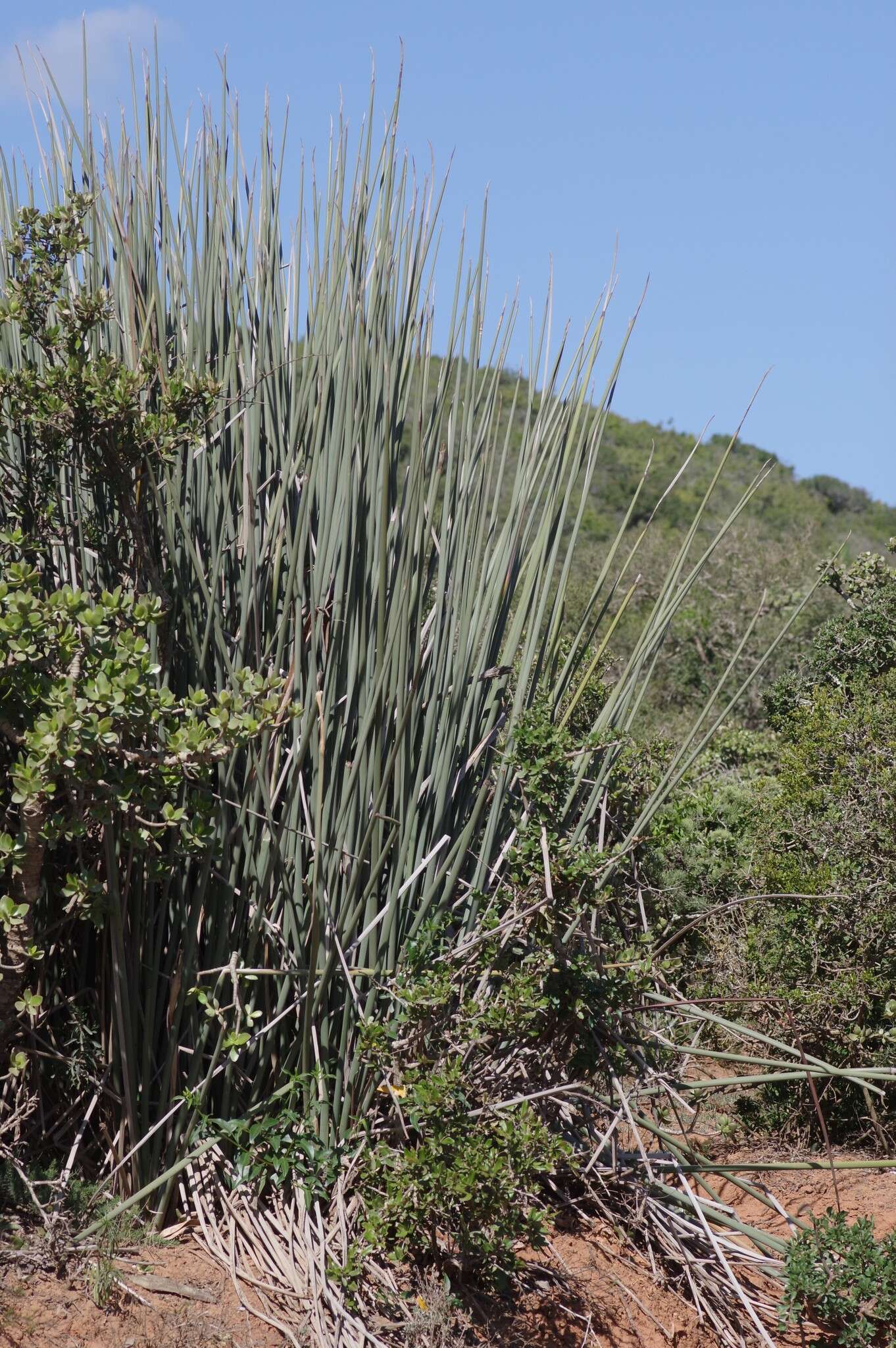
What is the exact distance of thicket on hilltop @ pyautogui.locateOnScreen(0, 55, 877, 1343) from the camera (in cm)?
230

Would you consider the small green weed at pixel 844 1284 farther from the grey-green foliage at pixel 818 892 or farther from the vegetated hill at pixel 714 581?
the vegetated hill at pixel 714 581

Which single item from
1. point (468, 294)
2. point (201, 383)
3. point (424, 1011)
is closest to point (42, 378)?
point (201, 383)

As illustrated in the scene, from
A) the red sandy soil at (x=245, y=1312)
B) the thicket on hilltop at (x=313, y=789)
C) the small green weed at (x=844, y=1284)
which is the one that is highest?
the thicket on hilltop at (x=313, y=789)

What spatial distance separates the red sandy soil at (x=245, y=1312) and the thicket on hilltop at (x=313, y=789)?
3.3 inches

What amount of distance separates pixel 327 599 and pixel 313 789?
1.37ft

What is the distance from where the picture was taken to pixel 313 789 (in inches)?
98.3

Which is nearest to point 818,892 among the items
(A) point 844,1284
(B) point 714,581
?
(A) point 844,1284

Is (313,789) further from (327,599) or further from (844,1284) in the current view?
(844,1284)

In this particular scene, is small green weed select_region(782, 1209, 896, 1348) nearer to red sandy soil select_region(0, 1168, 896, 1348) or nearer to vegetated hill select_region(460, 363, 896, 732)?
red sandy soil select_region(0, 1168, 896, 1348)

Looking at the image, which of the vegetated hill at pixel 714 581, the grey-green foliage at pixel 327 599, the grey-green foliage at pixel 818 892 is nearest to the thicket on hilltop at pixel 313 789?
the grey-green foliage at pixel 327 599

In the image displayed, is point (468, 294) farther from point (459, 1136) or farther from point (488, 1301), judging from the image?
point (488, 1301)

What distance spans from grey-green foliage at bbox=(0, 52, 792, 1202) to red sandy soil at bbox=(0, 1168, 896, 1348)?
10.2 inches

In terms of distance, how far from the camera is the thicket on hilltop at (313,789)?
230 centimetres

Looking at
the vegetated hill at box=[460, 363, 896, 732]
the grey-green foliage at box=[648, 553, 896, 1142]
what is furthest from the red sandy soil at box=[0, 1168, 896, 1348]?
the vegetated hill at box=[460, 363, 896, 732]
